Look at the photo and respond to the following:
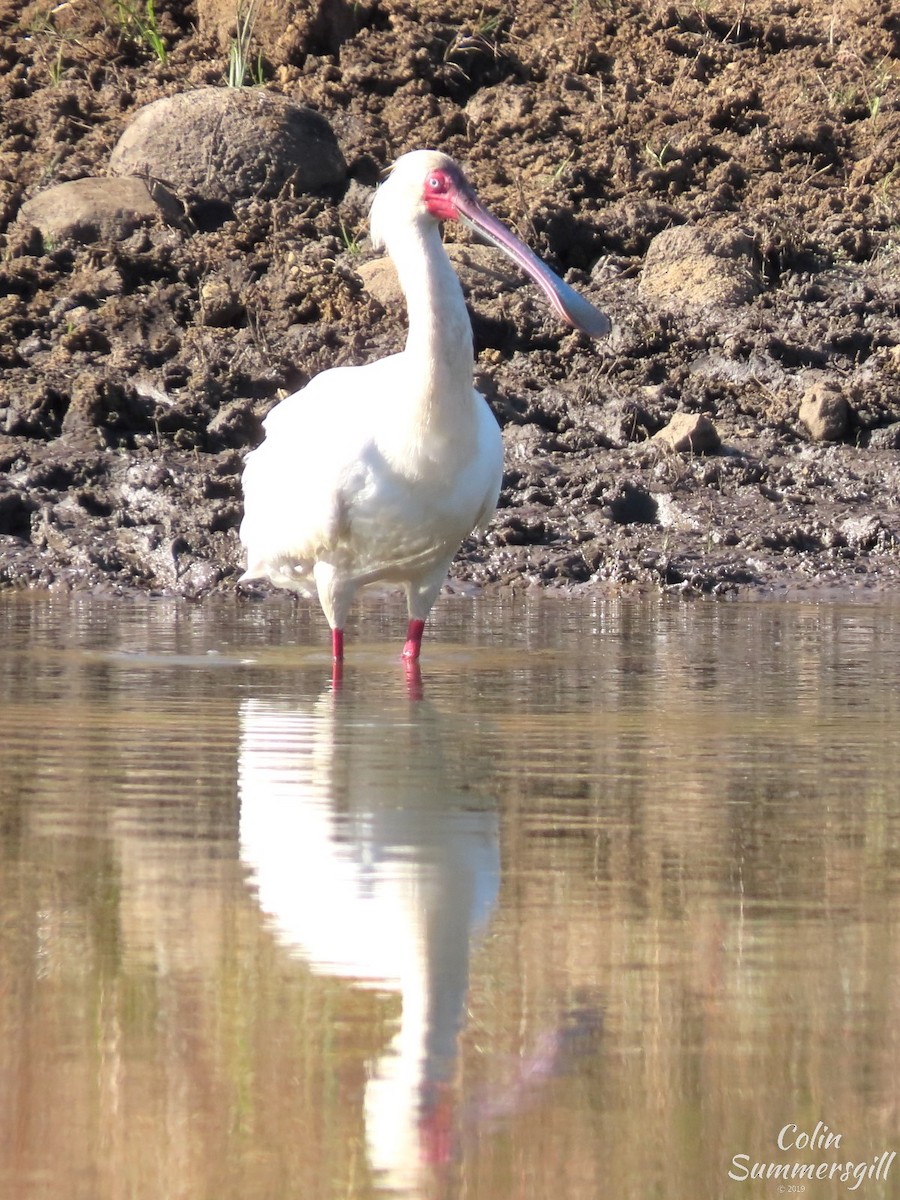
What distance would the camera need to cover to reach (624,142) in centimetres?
1552

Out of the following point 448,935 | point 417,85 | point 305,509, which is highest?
point 417,85

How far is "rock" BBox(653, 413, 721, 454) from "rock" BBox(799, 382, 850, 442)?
2.10 ft

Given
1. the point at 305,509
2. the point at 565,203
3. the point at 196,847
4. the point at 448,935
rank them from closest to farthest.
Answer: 1. the point at 448,935
2. the point at 196,847
3. the point at 305,509
4. the point at 565,203

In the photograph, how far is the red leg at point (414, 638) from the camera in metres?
8.56

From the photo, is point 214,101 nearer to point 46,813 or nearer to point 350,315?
point 350,315

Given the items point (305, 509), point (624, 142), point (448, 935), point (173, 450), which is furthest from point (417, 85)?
point (448, 935)

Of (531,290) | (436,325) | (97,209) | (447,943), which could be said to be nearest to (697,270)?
(531,290)

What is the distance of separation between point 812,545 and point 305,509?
463cm

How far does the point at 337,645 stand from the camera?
851cm

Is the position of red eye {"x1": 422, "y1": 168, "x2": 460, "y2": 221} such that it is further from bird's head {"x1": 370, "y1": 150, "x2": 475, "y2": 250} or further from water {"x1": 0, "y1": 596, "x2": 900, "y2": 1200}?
water {"x1": 0, "y1": 596, "x2": 900, "y2": 1200}

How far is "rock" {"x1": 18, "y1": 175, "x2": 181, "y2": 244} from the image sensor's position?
1435cm

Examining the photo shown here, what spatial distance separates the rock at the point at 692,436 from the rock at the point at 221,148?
12.7ft

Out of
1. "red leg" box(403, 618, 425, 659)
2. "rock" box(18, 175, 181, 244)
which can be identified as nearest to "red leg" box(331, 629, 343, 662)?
"red leg" box(403, 618, 425, 659)

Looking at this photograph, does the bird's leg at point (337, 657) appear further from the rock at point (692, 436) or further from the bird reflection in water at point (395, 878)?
the rock at point (692, 436)
